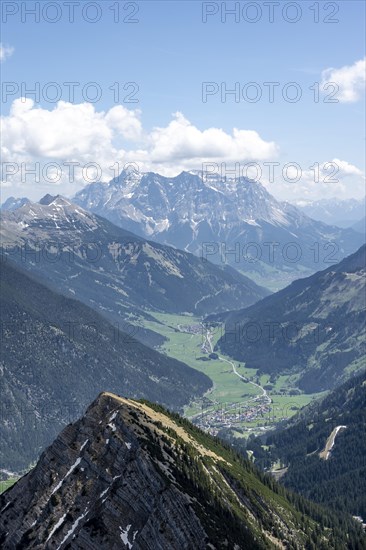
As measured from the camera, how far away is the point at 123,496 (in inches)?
5704

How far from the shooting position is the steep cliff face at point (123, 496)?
14112cm

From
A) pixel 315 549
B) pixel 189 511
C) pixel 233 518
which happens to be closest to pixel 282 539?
pixel 315 549

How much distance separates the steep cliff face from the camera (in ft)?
463

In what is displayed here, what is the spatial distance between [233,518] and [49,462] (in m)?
43.6

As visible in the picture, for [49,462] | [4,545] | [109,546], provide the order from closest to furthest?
[109,546] < [4,545] < [49,462]

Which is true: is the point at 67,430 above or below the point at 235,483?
above

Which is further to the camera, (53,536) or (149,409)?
(149,409)

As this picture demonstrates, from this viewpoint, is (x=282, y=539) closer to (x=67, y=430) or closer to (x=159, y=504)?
(x=159, y=504)

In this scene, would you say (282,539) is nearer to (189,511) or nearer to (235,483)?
(235,483)

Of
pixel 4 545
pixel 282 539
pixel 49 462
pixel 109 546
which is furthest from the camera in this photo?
pixel 282 539

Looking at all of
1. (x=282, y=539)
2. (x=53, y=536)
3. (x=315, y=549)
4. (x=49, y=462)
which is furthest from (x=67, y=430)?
(x=315, y=549)

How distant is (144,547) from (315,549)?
230 ft

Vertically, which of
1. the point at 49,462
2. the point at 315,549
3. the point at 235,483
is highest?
the point at 49,462

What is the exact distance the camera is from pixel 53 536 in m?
143
